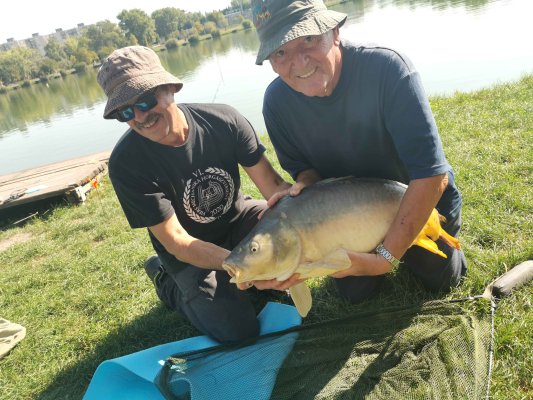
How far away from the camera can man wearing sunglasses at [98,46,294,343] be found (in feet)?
6.86

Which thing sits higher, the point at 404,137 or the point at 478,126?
the point at 404,137

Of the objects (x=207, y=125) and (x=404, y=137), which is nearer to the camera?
(x=404, y=137)

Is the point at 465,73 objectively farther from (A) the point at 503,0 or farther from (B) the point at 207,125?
(A) the point at 503,0

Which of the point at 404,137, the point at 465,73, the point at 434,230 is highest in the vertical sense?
the point at 404,137

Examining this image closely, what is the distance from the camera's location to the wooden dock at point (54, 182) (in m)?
5.56

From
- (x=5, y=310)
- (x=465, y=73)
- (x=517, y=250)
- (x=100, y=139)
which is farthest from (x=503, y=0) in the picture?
(x=5, y=310)

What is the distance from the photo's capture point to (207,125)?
7.97ft

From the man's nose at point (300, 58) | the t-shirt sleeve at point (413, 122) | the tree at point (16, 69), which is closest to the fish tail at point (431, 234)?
the t-shirt sleeve at point (413, 122)

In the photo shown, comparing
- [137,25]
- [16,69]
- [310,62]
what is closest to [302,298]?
[310,62]

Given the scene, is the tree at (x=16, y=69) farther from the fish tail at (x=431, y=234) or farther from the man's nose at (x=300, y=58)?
the fish tail at (x=431, y=234)

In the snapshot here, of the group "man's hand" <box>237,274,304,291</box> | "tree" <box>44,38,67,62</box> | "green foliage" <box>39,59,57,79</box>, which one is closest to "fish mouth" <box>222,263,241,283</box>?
"man's hand" <box>237,274,304,291</box>

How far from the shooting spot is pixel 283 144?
2357mm

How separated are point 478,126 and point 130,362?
3771mm

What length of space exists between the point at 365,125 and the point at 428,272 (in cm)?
82
